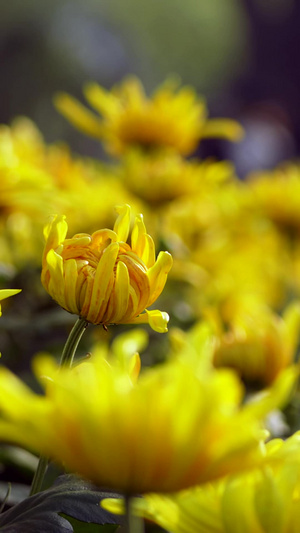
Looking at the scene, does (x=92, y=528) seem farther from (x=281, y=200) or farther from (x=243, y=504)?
(x=281, y=200)

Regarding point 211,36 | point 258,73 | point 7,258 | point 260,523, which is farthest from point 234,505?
point 258,73

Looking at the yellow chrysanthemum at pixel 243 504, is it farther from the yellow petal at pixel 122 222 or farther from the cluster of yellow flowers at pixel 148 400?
the yellow petal at pixel 122 222

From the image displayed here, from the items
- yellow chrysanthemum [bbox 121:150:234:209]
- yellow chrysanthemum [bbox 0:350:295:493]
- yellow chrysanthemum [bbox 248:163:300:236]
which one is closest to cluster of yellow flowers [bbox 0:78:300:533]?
yellow chrysanthemum [bbox 0:350:295:493]

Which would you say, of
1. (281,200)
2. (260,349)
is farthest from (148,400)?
(281,200)

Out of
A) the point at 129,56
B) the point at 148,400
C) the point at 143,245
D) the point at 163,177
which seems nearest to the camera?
the point at 148,400

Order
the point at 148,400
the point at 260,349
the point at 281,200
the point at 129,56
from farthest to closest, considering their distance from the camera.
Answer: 1. the point at 129,56
2. the point at 281,200
3. the point at 260,349
4. the point at 148,400

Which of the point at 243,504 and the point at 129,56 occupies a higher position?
the point at 243,504
